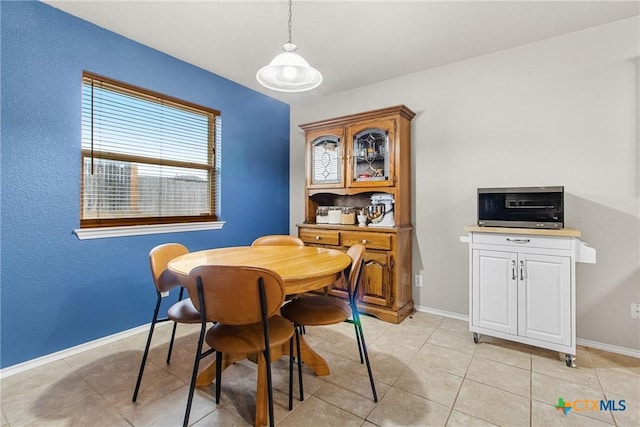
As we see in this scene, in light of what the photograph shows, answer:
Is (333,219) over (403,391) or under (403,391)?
over

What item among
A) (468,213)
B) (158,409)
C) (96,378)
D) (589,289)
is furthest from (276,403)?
(589,289)

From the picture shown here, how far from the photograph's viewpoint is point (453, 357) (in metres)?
2.22

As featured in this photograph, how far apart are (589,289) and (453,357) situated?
4.12 feet

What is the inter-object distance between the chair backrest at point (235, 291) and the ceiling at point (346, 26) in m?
1.86

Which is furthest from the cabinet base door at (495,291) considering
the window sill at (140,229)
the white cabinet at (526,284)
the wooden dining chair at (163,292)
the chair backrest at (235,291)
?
the window sill at (140,229)

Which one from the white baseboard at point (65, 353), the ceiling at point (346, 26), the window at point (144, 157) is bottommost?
the white baseboard at point (65, 353)

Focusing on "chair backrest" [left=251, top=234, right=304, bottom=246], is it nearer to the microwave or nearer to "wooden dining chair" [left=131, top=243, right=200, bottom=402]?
"wooden dining chair" [left=131, top=243, right=200, bottom=402]

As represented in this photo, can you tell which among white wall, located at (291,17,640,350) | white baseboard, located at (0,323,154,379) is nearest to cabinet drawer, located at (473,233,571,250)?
white wall, located at (291,17,640,350)

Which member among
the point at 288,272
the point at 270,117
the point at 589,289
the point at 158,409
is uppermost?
the point at 270,117

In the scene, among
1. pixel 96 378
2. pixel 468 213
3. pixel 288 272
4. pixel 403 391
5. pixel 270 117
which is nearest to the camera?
pixel 288 272

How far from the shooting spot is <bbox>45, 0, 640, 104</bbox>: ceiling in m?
2.13

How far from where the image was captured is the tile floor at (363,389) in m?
1.59

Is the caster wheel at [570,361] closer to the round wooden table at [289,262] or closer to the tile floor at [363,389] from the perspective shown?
the tile floor at [363,389]

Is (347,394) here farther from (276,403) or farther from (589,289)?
(589,289)
